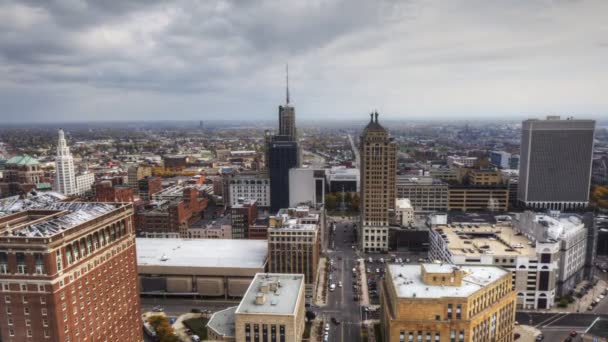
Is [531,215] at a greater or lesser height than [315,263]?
greater

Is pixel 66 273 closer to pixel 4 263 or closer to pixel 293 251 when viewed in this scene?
pixel 4 263

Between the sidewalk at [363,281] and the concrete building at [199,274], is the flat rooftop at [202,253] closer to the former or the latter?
the concrete building at [199,274]

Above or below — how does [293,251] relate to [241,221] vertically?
above

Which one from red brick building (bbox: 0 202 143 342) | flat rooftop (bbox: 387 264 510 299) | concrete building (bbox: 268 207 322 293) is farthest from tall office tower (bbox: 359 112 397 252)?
red brick building (bbox: 0 202 143 342)

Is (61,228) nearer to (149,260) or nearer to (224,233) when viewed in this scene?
(149,260)

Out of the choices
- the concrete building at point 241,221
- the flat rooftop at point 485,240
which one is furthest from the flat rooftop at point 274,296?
the concrete building at point 241,221

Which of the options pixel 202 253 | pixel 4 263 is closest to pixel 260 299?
pixel 4 263

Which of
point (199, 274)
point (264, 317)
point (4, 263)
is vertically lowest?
point (199, 274)

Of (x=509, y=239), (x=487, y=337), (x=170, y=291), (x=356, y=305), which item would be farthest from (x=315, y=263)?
(x=509, y=239)
